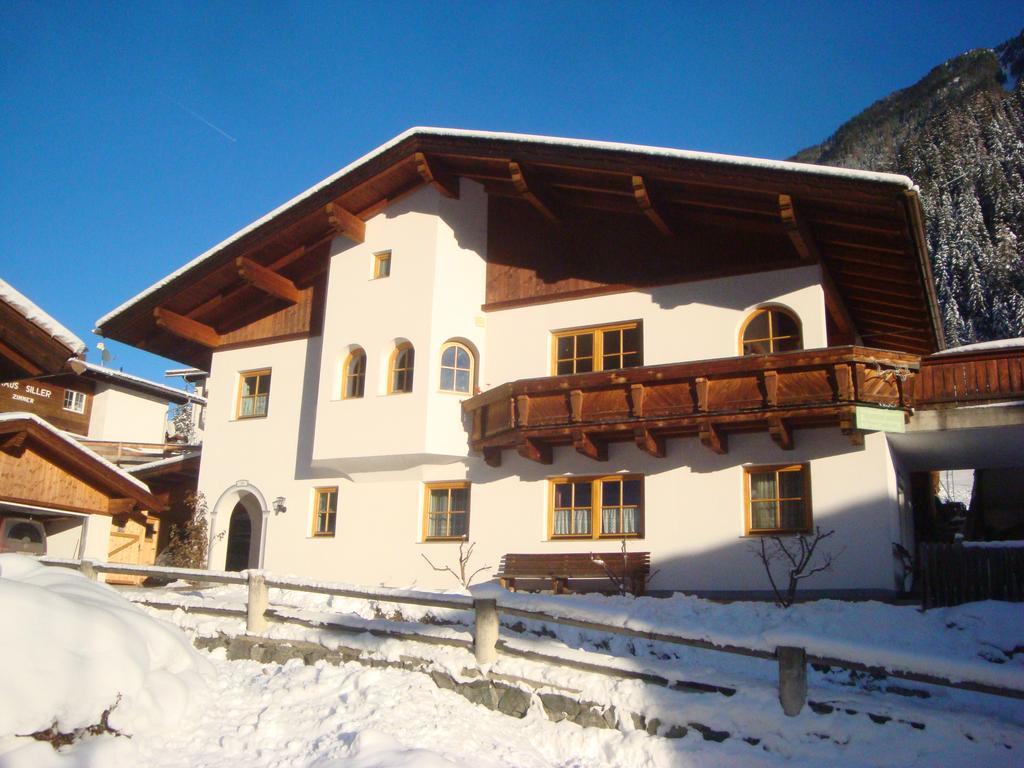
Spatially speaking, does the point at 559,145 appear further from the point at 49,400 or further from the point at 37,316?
the point at 49,400

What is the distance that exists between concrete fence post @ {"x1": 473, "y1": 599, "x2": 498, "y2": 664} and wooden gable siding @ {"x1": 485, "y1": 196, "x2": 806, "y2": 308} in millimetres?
8498

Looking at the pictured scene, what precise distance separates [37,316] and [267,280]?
11429 millimetres

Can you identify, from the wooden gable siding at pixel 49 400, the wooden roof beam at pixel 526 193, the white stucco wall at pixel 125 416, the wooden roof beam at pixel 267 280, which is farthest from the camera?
the white stucco wall at pixel 125 416

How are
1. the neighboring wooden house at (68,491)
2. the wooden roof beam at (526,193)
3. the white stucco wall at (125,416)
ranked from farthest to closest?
the white stucco wall at (125,416) < the neighboring wooden house at (68,491) < the wooden roof beam at (526,193)

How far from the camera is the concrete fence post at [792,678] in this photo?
7.94m

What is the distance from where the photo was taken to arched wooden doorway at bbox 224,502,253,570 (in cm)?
2533

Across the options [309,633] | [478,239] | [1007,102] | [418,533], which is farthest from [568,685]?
[1007,102]

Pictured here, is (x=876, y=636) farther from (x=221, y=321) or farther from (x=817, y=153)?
(x=817, y=153)

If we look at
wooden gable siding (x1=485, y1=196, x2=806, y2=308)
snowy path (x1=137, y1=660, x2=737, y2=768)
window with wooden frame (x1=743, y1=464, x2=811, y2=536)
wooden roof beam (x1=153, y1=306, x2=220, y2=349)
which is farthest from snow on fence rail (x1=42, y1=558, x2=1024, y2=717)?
wooden gable siding (x1=485, y1=196, x2=806, y2=308)

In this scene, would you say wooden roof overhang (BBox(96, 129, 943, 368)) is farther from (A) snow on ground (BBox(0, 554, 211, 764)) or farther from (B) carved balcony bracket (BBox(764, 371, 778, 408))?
(A) snow on ground (BBox(0, 554, 211, 764))

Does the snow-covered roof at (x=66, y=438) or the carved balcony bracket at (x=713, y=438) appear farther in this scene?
the snow-covered roof at (x=66, y=438)

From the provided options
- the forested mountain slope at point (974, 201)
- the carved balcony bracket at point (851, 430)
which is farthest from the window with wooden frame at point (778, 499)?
the forested mountain slope at point (974, 201)

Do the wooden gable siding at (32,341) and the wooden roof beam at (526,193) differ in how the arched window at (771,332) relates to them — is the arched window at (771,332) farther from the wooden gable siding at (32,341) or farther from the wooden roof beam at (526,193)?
the wooden gable siding at (32,341)

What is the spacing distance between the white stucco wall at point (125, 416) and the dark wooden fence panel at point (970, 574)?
3002 centimetres
